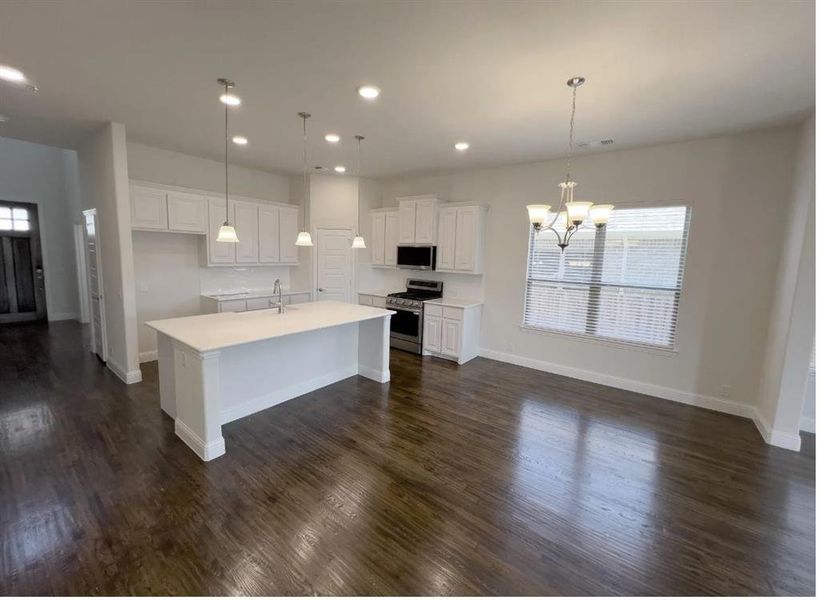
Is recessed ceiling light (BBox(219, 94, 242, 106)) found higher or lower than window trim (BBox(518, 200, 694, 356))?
higher

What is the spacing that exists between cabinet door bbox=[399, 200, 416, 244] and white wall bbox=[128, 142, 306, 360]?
2.48 m

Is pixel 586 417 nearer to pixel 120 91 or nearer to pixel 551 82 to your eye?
pixel 551 82

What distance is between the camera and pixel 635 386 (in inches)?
172

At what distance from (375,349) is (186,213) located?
10.8ft

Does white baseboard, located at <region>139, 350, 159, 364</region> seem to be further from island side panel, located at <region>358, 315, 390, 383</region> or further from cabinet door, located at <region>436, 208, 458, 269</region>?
cabinet door, located at <region>436, 208, 458, 269</region>

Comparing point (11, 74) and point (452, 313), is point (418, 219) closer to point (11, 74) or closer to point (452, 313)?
point (452, 313)

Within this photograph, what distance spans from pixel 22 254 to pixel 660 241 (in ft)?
36.3

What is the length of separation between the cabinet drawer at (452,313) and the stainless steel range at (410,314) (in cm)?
42

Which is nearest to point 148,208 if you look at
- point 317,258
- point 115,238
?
point 115,238

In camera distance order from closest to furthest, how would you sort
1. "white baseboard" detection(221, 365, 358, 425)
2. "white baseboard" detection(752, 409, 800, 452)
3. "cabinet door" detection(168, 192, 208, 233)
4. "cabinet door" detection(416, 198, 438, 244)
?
"white baseboard" detection(752, 409, 800, 452) < "white baseboard" detection(221, 365, 358, 425) < "cabinet door" detection(168, 192, 208, 233) < "cabinet door" detection(416, 198, 438, 244)

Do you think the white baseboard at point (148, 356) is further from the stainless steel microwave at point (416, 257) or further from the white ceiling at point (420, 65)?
the stainless steel microwave at point (416, 257)

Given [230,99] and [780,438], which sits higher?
[230,99]

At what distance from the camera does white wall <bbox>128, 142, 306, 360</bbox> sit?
4.87 m

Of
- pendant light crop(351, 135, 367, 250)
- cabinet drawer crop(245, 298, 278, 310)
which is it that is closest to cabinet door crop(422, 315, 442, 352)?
pendant light crop(351, 135, 367, 250)
